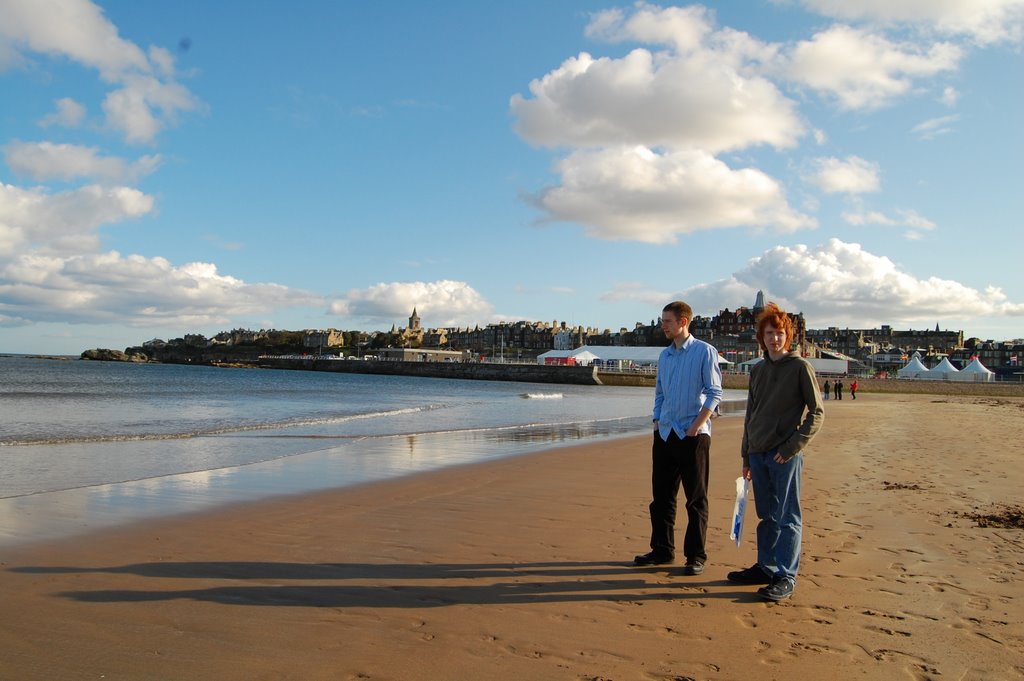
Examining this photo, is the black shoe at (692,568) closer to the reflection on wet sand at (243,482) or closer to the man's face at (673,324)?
the man's face at (673,324)

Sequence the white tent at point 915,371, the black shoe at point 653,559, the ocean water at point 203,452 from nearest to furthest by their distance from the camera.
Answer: the black shoe at point 653,559, the ocean water at point 203,452, the white tent at point 915,371

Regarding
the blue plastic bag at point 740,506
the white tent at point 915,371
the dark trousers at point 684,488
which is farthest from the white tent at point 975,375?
the dark trousers at point 684,488

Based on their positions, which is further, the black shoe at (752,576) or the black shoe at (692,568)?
the black shoe at (692,568)

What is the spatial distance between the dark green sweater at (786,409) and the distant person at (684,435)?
33 cm

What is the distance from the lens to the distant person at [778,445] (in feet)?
15.1

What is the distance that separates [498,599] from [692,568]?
1467mm

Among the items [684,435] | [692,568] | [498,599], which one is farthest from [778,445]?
[498,599]

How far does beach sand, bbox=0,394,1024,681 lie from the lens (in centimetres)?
360

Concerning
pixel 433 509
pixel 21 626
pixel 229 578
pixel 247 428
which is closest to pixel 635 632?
pixel 229 578

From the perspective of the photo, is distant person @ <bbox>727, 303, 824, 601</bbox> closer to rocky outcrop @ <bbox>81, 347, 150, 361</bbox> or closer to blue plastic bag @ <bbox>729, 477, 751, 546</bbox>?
blue plastic bag @ <bbox>729, 477, 751, 546</bbox>

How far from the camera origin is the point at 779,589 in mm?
4574

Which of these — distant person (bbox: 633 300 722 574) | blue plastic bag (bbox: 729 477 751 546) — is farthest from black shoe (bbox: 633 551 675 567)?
blue plastic bag (bbox: 729 477 751 546)

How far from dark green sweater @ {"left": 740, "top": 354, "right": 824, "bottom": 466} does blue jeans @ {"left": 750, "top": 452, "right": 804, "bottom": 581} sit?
0.12 m

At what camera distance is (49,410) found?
26.8 metres
